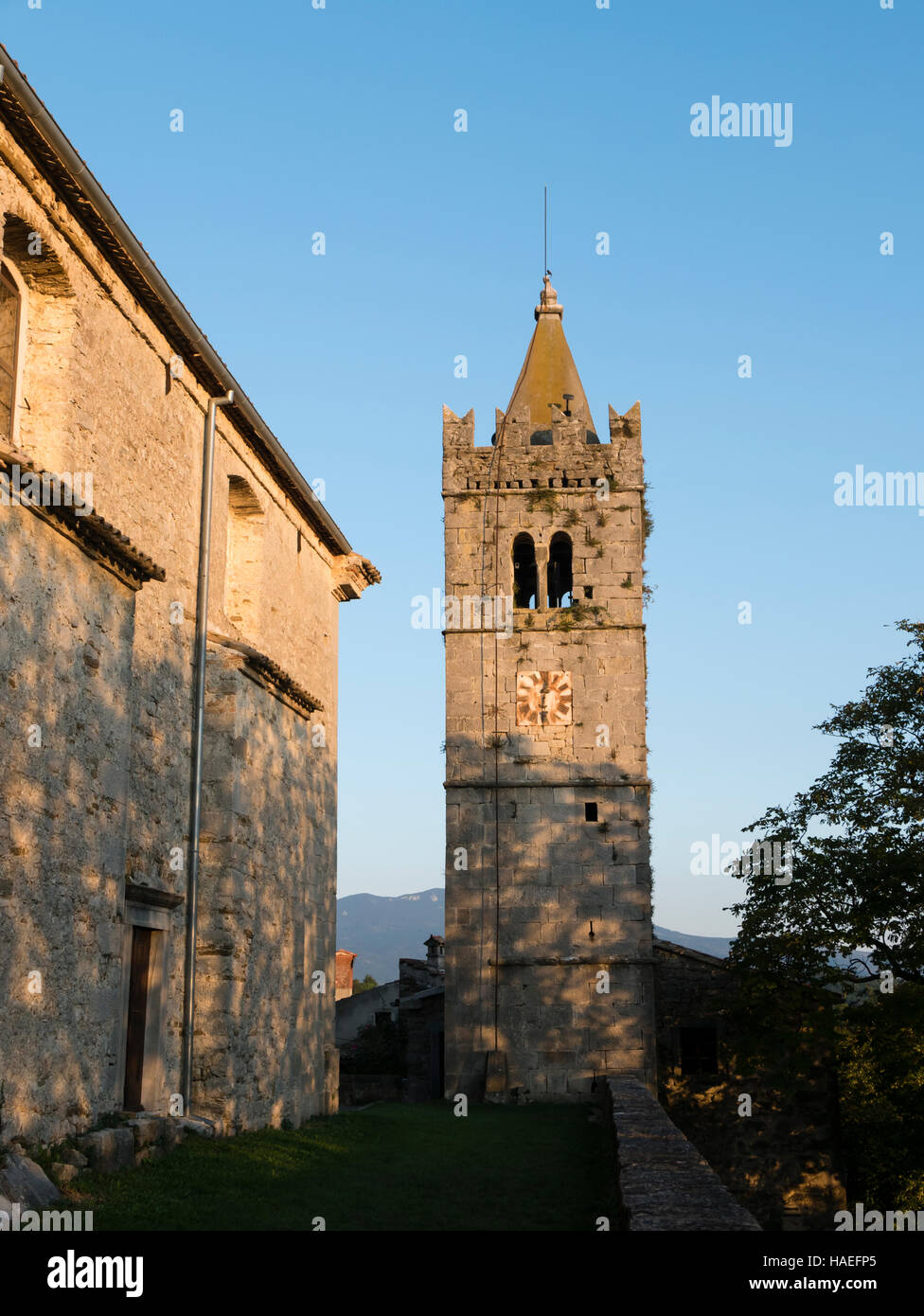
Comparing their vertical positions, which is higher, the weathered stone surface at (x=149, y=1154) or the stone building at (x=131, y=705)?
the stone building at (x=131, y=705)

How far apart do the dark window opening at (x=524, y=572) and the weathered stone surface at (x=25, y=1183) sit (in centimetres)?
2046

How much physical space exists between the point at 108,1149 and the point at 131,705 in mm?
3717

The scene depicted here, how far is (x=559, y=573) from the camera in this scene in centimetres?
2852

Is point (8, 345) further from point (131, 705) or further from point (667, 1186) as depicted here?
point (667, 1186)

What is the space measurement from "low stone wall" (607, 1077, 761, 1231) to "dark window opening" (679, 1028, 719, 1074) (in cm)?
1477

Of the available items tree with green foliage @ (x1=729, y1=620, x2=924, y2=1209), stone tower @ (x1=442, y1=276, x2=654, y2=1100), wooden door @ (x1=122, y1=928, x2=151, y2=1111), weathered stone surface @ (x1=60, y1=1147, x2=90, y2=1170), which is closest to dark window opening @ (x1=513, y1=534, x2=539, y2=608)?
stone tower @ (x1=442, y1=276, x2=654, y2=1100)

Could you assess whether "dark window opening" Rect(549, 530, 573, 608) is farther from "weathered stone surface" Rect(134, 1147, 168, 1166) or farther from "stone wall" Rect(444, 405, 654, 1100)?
"weathered stone surface" Rect(134, 1147, 168, 1166)

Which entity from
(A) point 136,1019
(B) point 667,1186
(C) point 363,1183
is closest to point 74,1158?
(A) point 136,1019

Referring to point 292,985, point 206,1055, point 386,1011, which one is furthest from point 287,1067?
point 386,1011

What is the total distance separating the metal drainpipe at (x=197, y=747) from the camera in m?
12.4

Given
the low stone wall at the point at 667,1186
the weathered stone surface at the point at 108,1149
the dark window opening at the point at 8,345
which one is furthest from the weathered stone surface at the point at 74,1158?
the dark window opening at the point at 8,345

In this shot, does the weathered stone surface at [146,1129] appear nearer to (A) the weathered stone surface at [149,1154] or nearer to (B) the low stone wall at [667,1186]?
(A) the weathered stone surface at [149,1154]

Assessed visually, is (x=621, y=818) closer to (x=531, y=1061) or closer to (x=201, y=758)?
(x=531, y=1061)

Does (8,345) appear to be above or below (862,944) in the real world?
above
